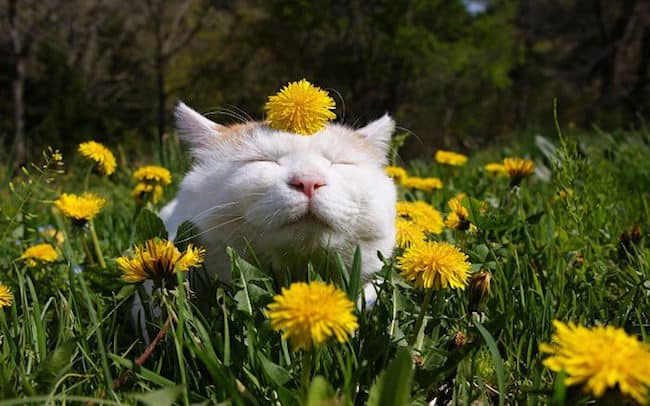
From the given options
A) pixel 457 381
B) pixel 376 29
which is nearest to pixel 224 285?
pixel 457 381

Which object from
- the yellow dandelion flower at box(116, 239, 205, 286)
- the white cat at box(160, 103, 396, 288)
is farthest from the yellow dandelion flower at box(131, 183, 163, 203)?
the yellow dandelion flower at box(116, 239, 205, 286)

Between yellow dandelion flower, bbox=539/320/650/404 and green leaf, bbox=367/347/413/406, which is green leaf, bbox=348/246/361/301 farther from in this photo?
yellow dandelion flower, bbox=539/320/650/404

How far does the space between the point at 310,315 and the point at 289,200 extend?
1.55 ft

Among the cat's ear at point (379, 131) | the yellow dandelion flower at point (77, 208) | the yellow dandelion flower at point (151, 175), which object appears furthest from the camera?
the yellow dandelion flower at point (151, 175)

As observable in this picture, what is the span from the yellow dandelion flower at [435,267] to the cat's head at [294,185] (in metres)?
0.27

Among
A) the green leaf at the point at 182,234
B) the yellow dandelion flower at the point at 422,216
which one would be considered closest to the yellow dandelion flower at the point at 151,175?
the green leaf at the point at 182,234

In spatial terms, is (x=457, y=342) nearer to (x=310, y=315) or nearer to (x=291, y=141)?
(x=310, y=315)

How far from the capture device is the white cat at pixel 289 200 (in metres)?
1.11

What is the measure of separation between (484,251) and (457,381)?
21.5 inches

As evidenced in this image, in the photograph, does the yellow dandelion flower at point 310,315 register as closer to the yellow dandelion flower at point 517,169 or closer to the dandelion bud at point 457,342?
the dandelion bud at point 457,342

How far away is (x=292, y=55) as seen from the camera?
48.7 ft

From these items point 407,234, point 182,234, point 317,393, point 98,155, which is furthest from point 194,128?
point 317,393

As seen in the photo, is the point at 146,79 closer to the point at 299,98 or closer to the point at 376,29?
the point at 376,29

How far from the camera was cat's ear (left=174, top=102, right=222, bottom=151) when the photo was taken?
1.53m
